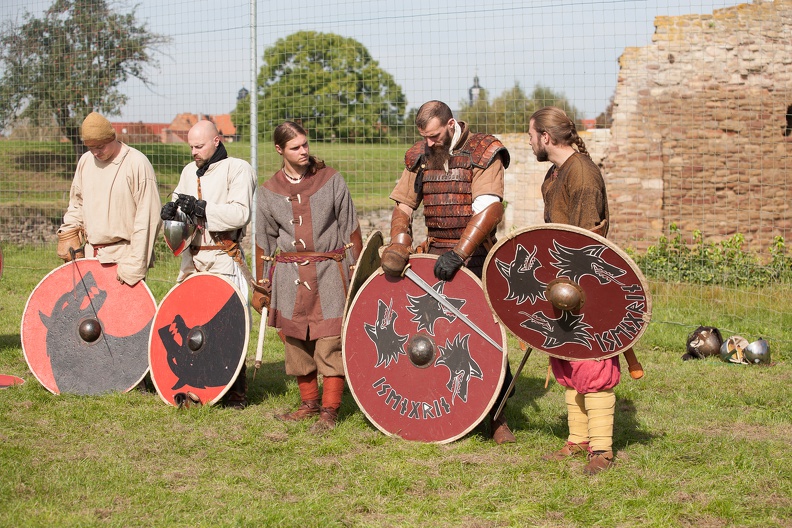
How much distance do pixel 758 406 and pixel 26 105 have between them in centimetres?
878

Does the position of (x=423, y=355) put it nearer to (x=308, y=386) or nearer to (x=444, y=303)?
(x=444, y=303)

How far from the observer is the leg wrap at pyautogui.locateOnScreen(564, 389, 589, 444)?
160 inches

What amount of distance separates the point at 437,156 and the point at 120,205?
2.04 metres

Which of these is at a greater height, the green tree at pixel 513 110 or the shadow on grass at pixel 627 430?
the green tree at pixel 513 110

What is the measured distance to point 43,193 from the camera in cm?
1073

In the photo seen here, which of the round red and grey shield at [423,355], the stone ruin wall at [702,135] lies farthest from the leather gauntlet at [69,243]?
the stone ruin wall at [702,135]

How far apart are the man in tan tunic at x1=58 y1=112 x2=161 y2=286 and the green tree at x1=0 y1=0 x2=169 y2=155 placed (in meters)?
4.96

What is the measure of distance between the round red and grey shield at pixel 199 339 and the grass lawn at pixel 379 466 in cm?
15

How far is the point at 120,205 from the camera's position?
5266 mm

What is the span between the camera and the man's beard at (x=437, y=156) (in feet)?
14.2

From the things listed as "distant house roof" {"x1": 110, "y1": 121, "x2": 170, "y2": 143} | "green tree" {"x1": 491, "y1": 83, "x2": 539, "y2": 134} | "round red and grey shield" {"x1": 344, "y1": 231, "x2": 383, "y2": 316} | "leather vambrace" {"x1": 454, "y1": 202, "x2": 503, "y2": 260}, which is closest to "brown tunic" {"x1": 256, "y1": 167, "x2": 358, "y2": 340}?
"round red and grey shield" {"x1": 344, "y1": 231, "x2": 383, "y2": 316}

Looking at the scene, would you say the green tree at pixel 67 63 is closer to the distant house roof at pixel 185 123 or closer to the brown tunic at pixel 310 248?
the distant house roof at pixel 185 123

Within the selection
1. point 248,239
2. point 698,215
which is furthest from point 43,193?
point 698,215

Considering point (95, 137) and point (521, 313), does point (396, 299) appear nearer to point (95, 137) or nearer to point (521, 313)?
→ point (521, 313)
